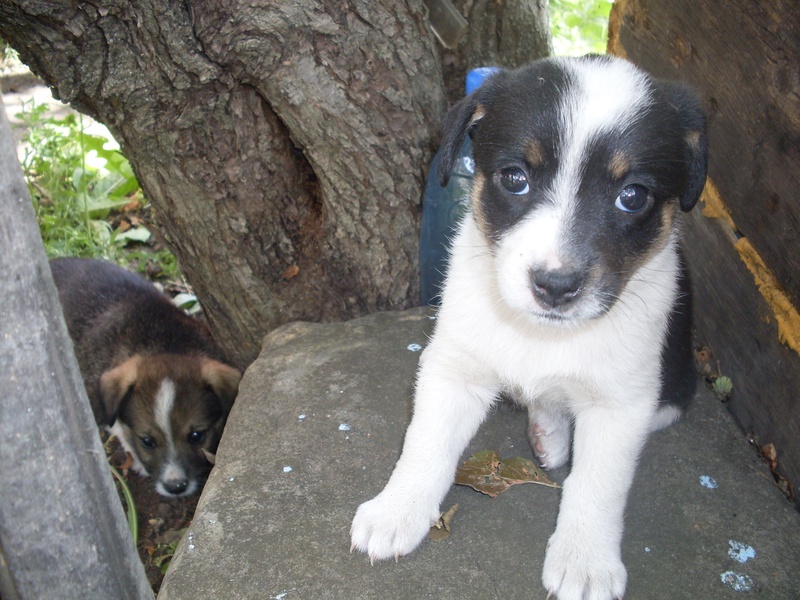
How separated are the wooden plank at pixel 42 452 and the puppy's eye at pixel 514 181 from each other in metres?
1.27

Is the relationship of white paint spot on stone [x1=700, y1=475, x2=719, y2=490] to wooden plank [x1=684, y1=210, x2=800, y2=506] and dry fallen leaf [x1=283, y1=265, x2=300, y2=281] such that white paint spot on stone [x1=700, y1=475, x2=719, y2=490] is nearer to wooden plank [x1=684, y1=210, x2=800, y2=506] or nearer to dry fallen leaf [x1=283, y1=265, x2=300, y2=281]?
wooden plank [x1=684, y1=210, x2=800, y2=506]

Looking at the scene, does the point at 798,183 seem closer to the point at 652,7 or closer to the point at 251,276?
the point at 652,7

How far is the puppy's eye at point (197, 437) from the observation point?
419 cm

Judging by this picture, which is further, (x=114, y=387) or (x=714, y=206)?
(x=114, y=387)

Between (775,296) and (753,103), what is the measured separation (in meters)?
0.70

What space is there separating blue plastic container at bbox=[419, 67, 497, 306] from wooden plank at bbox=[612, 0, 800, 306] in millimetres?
924

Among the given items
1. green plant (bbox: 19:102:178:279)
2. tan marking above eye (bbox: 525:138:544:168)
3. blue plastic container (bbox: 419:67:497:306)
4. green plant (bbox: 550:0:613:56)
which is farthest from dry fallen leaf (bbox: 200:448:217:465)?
green plant (bbox: 550:0:613:56)

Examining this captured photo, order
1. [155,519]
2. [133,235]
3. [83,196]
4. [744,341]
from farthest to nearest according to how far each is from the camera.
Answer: [133,235]
[83,196]
[155,519]
[744,341]

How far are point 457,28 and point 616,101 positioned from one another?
1708 mm

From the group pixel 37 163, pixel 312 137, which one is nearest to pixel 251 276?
pixel 312 137

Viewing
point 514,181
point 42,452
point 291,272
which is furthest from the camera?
point 291,272

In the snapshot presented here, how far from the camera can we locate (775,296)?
9.43 feet

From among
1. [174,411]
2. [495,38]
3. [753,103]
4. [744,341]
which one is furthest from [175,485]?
[753,103]

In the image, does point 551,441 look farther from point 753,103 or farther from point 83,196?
point 83,196
